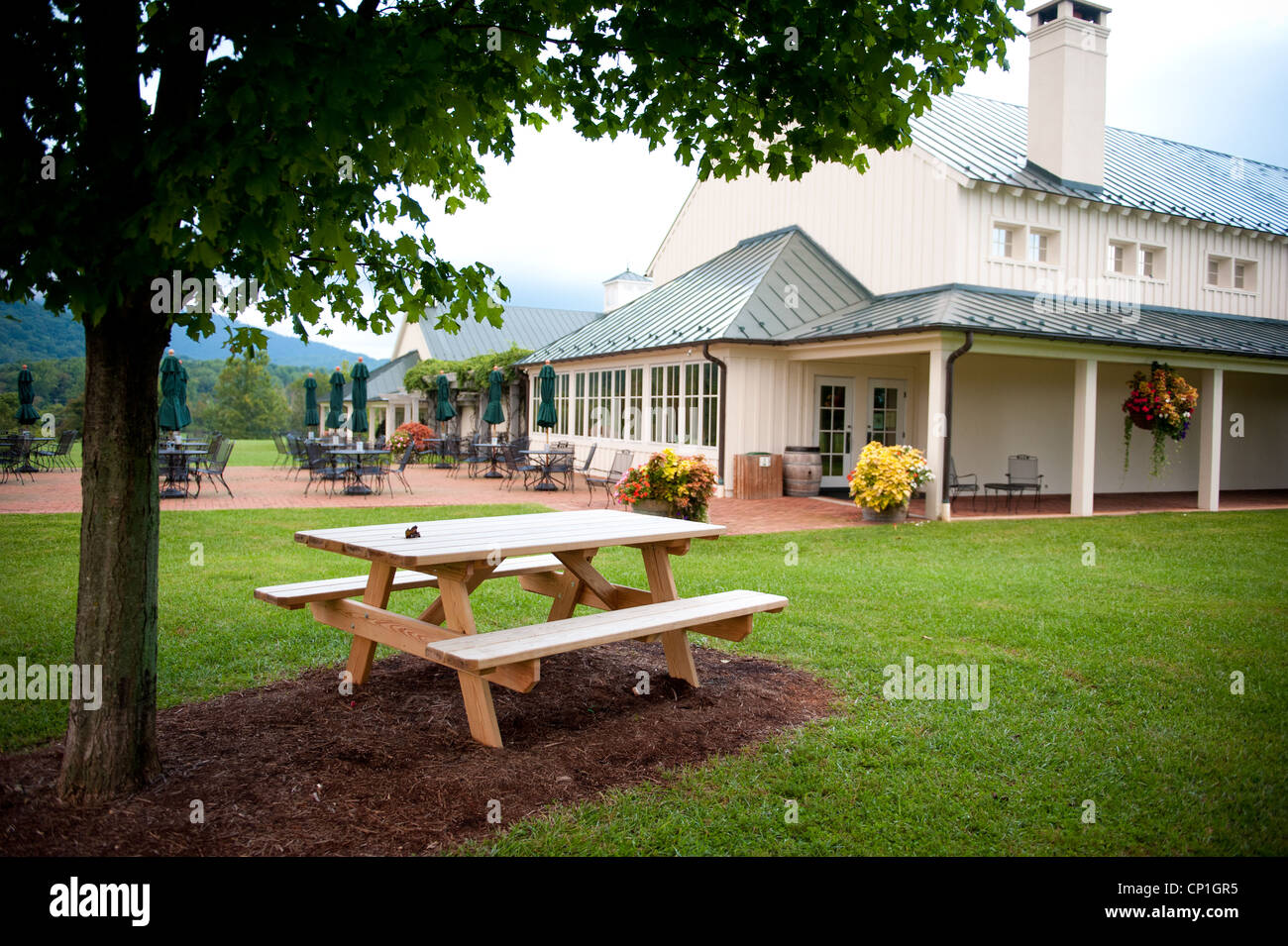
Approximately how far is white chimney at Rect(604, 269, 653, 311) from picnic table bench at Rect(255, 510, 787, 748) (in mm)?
30772

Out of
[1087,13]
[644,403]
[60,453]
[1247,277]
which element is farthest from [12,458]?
[1247,277]

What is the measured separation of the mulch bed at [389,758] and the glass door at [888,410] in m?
12.4

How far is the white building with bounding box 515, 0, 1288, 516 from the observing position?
14.2m

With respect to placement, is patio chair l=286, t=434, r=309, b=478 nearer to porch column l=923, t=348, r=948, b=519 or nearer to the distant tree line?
porch column l=923, t=348, r=948, b=519

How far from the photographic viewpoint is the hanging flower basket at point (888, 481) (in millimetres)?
12141

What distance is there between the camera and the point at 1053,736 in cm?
402

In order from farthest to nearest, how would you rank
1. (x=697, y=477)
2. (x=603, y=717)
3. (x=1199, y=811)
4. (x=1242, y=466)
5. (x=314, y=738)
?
(x=1242, y=466)
(x=697, y=477)
(x=603, y=717)
(x=314, y=738)
(x=1199, y=811)

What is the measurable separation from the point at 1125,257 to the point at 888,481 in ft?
28.9

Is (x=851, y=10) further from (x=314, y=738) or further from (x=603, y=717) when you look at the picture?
(x=314, y=738)

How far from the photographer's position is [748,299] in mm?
16078

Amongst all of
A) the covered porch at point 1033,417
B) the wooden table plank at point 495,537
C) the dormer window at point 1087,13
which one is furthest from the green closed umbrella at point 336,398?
the dormer window at point 1087,13

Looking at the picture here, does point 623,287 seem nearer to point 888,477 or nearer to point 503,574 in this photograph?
point 888,477
